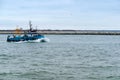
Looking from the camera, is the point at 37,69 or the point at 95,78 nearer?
the point at 95,78

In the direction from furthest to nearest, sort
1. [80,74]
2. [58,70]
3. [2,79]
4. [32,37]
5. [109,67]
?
1. [32,37]
2. [109,67]
3. [58,70]
4. [80,74]
5. [2,79]

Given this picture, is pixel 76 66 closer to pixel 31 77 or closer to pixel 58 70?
pixel 58 70

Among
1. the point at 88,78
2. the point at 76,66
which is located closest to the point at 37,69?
the point at 76,66

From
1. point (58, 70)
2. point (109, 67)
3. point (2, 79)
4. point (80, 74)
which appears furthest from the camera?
point (109, 67)

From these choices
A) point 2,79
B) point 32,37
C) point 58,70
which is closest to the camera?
point 2,79

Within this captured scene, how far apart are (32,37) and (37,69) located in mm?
57210

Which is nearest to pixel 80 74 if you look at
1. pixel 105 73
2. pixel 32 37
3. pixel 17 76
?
pixel 105 73

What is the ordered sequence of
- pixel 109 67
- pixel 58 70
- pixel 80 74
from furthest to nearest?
pixel 109 67 < pixel 58 70 < pixel 80 74

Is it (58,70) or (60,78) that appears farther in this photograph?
(58,70)

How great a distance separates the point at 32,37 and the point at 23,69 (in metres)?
57.2

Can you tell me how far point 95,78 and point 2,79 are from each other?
5227 millimetres

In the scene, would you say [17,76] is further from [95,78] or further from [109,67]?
[109,67]

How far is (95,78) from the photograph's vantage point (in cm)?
2428

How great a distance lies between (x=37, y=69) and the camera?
28.8m
